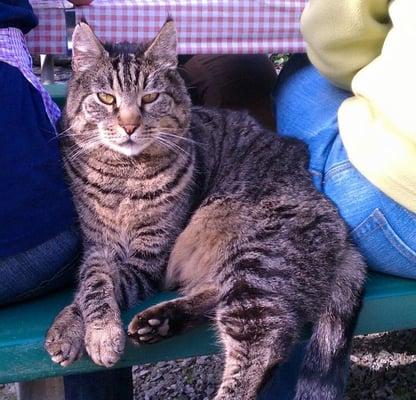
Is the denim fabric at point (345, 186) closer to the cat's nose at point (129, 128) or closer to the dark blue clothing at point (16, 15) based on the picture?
the cat's nose at point (129, 128)

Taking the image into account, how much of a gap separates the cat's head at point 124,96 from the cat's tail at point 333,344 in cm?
64

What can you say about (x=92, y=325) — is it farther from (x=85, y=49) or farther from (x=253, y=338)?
(x=85, y=49)

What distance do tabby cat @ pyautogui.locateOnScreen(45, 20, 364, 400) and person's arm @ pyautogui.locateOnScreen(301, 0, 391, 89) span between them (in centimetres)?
32

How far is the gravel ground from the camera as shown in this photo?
275cm

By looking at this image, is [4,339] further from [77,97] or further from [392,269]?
[392,269]

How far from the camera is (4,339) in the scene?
1530 mm

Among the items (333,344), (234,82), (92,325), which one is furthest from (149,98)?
(234,82)

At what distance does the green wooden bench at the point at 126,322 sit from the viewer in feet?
5.06

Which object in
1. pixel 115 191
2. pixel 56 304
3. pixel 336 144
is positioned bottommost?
pixel 56 304

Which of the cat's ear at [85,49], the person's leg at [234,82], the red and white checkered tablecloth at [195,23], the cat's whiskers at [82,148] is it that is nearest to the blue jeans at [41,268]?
the cat's whiskers at [82,148]

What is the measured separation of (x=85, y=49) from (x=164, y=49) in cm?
23

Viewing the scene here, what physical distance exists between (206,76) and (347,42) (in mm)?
1121

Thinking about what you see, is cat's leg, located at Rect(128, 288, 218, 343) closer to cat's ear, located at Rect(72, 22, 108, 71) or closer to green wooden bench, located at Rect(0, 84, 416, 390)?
green wooden bench, located at Rect(0, 84, 416, 390)

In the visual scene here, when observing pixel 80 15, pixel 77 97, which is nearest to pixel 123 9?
pixel 80 15
